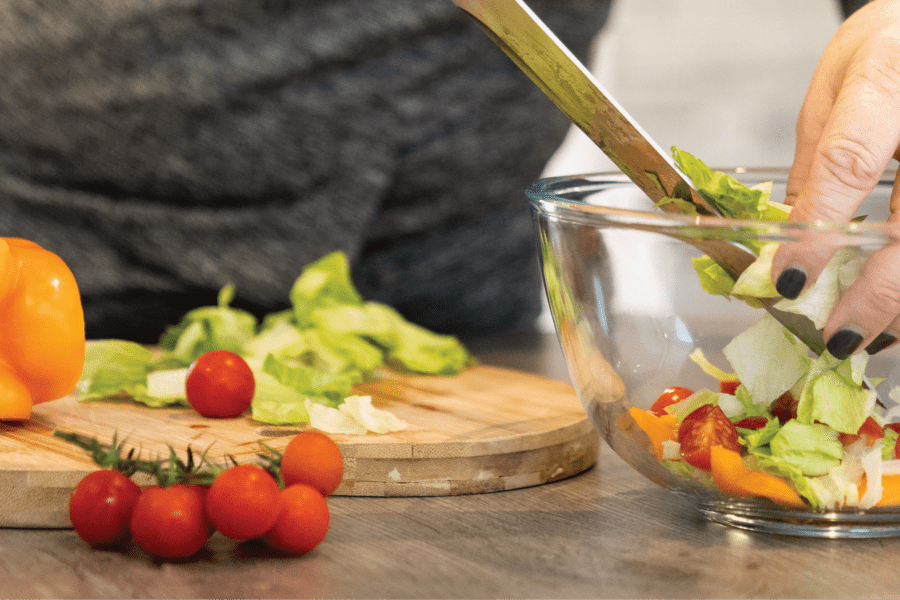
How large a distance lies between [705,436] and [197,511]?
0.39 meters

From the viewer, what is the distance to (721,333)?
0.70m

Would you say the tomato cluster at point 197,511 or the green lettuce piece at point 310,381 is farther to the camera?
the green lettuce piece at point 310,381

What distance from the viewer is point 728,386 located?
761 millimetres

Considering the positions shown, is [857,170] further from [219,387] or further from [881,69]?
[219,387]

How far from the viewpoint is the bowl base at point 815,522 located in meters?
0.69

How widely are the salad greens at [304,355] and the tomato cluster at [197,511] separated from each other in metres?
0.24

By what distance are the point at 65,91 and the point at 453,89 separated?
0.63 meters

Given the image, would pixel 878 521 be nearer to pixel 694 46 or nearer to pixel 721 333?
pixel 721 333

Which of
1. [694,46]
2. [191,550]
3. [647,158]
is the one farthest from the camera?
[694,46]

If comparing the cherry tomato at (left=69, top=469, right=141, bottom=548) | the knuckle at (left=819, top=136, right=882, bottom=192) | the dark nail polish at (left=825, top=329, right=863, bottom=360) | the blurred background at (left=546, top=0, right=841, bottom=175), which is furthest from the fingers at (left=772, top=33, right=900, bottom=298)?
the blurred background at (left=546, top=0, right=841, bottom=175)

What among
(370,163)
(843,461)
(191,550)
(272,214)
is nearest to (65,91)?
(272,214)

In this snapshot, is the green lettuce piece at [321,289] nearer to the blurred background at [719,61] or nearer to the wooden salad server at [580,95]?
the wooden salad server at [580,95]

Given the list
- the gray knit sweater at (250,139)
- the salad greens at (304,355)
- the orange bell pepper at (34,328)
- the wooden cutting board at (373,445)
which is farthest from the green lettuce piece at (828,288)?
the gray knit sweater at (250,139)

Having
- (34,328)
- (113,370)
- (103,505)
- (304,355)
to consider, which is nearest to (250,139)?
(304,355)
